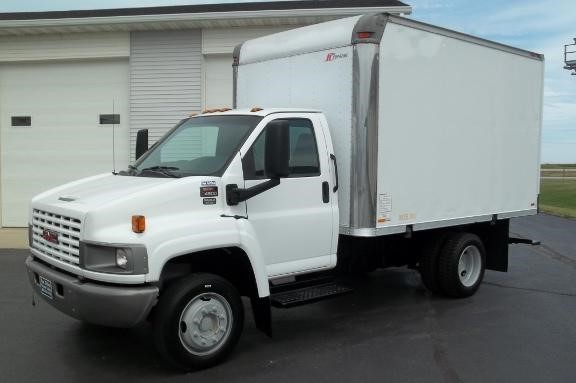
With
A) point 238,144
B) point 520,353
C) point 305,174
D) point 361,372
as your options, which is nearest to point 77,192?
point 238,144

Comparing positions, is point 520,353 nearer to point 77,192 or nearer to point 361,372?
point 361,372

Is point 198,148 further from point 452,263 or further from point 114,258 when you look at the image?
point 452,263

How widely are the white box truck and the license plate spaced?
3 cm

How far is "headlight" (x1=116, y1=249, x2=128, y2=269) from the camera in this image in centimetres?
434

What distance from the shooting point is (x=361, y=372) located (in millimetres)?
4797

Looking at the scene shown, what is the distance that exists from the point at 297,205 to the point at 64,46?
10.1m

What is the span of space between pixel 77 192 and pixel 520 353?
4260mm

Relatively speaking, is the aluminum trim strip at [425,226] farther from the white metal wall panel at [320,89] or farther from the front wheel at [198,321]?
the front wheel at [198,321]

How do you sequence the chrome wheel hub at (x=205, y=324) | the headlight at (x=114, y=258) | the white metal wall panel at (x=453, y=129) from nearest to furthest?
the headlight at (x=114, y=258) → the chrome wheel hub at (x=205, y=324) → the white metal wall panel at (x=453, y=129)

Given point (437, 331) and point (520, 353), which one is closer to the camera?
point (520, 353)

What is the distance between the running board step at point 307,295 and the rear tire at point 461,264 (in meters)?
1.79

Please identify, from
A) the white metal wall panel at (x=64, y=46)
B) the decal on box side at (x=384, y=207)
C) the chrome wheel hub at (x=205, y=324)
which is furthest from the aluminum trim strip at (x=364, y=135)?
the white metal wall panel at (x=64, y=46)

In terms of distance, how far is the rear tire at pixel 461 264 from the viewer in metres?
7.05

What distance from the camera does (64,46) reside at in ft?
44.0
